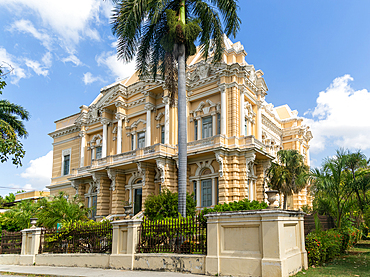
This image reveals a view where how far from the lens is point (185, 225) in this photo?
416 inches

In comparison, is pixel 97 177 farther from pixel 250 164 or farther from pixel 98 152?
pixel 250 164

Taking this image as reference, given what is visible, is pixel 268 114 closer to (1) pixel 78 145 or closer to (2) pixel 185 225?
(1) pixel 78 145

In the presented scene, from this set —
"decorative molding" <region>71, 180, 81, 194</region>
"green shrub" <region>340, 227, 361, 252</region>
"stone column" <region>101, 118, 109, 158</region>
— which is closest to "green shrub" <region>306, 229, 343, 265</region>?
"green shrub" <region>340, 227, 361, 252</region>

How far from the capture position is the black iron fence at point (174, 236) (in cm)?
1012

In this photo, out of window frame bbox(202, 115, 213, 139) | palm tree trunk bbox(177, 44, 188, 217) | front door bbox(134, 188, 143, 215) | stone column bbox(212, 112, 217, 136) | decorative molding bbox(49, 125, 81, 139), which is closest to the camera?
palm tree trunk bbox(177, 44, 188, 217)

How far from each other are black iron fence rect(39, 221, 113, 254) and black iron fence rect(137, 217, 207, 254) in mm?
1618

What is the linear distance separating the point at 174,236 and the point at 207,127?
13213 mm

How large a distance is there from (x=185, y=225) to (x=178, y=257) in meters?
0.97

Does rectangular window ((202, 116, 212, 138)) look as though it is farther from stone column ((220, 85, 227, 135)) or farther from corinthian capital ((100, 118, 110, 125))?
corinthian capital ((100, 118, 110, 125))

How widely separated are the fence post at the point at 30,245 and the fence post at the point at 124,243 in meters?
4.78

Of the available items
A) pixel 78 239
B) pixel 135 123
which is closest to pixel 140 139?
pixel 135 123

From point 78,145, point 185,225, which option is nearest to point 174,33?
point 185,225

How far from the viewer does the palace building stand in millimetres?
21266

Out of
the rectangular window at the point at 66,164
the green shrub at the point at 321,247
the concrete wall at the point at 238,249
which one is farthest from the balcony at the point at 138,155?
the green shrub at the point at 321,247
